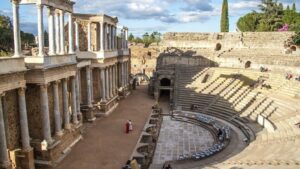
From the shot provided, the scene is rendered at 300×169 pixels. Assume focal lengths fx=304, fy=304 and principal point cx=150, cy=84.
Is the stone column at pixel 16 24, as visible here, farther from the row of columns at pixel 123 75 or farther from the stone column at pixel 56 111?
the row of columns at pixel 123 75

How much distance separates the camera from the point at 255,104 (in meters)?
26.7

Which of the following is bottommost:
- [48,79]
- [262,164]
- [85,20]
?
[262,164]

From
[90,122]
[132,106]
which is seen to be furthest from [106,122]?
[132,106]

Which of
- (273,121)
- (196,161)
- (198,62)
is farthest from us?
(198,62)

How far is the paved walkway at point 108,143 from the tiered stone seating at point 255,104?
5860 millimetres

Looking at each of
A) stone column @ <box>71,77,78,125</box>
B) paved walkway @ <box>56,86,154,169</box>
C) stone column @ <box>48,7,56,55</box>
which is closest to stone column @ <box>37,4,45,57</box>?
stone column @ <box>48,7,56,55</box>

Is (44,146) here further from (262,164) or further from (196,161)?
(262,164)

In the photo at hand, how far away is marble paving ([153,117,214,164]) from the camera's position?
1922cm

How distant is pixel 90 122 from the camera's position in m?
24.2

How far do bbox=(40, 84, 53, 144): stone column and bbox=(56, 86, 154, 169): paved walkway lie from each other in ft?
5.66

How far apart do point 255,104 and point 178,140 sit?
902 cm

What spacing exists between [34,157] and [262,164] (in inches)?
451

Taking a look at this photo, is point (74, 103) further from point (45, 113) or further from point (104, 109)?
point (104, 109)

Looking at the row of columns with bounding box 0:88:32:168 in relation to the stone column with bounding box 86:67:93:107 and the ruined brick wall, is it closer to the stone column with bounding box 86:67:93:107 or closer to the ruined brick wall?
the stone column with bounding box 86:67:93:107
